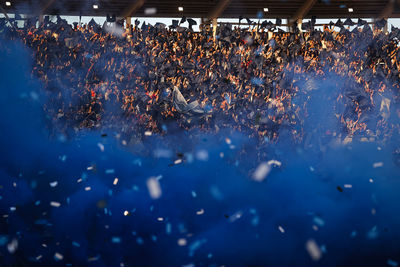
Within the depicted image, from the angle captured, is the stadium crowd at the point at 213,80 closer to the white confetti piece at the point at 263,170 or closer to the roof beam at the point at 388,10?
the white confetti piece at the point at 263,170

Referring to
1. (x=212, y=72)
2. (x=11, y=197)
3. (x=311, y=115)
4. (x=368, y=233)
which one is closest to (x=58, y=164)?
(x=11, y=197)

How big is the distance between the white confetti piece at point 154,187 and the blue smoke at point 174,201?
4cm

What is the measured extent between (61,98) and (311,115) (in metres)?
2.36

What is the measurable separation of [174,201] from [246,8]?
360cm

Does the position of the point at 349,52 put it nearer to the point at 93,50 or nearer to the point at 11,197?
the point at 93,50

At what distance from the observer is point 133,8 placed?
5.49 m

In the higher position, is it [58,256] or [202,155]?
[202,155]

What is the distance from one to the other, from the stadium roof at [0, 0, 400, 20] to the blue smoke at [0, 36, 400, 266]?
2.45 meters

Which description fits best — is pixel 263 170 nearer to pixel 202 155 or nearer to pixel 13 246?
pixel 202 155

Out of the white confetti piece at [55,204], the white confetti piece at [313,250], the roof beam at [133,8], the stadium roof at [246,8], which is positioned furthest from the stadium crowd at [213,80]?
the roof beam at [133,8]

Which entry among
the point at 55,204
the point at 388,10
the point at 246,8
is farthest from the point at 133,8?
the point at 388,10

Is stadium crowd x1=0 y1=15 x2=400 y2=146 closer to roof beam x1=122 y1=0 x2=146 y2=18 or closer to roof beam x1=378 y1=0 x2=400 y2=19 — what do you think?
roof beam x1=122 y1=0 x2=146 y2=18

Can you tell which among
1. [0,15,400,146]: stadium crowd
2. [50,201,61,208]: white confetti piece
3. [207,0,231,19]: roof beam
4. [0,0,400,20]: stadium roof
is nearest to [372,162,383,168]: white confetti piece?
[0,15,400,146]: stadium crowd

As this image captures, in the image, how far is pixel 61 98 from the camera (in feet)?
10.9
